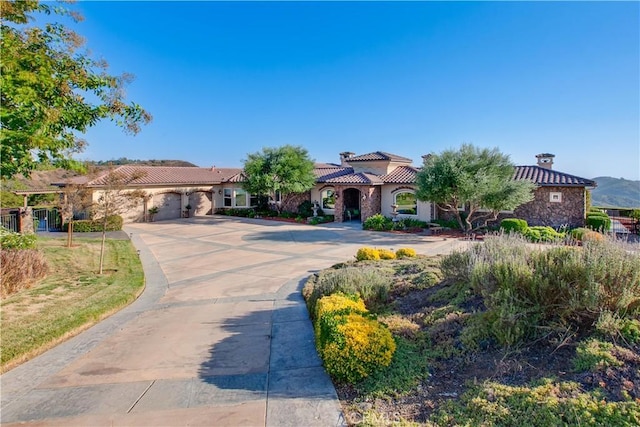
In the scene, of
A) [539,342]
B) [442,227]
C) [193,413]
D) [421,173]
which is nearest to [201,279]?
[193,413]

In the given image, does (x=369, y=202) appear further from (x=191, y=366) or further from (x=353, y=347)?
(x=353, y=347)

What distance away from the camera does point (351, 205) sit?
→ 2844 centimetres

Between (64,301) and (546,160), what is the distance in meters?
25.6

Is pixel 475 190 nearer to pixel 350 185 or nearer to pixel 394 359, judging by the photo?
pixel 350 185

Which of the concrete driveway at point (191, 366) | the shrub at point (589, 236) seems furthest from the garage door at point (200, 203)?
the shrub at point (589, 236)

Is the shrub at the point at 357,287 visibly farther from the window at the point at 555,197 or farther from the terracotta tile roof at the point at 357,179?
the window at the point at 555,197

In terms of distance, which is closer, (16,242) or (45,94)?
(45,94)

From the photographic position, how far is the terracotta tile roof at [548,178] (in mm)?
19688

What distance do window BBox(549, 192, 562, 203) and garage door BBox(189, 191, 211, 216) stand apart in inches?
1000

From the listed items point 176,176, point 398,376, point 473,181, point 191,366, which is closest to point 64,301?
point 191,366

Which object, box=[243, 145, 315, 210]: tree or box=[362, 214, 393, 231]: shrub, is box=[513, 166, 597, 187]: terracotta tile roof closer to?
box=[362, 214, 393, 231]: shrub

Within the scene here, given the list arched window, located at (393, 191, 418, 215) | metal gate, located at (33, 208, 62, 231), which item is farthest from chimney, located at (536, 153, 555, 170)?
metal gate, located at (33, 208, 62, 231)

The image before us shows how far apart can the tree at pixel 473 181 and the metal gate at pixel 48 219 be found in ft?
71.3

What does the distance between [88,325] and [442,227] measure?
18461 millimetres
